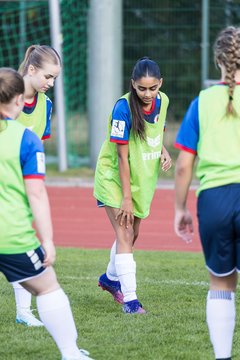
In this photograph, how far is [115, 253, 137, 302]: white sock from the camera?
21.7ft

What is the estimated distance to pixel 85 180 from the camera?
1577 cm

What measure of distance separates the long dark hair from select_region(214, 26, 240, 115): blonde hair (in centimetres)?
168

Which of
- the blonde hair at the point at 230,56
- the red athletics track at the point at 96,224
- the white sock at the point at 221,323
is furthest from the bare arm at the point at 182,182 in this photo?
the red athletics track at the point at 96,224

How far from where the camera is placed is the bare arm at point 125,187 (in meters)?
6.53

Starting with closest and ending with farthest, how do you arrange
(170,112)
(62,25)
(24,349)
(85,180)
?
1. (24,349)
2. (85,180)
3. (62,25)
4. (170,112)

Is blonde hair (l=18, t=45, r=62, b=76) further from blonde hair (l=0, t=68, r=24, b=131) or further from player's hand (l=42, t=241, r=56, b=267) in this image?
player's hand (l=42, t=241, r=56, b=267)

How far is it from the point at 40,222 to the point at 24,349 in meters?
1.19

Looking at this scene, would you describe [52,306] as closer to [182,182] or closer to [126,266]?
[182,182]

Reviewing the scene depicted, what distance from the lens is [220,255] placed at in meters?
4.73

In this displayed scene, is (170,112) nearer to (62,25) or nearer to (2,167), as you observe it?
(62,25)

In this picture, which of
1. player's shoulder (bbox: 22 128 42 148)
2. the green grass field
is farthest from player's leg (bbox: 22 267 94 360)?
player's shoulder (bbox: 22 128 42 148)

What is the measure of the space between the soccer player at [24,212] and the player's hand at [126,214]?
1.74 meters

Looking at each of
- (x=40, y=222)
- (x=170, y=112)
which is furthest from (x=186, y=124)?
(x=170, y=112)

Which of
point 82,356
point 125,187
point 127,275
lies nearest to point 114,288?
point 127,275
